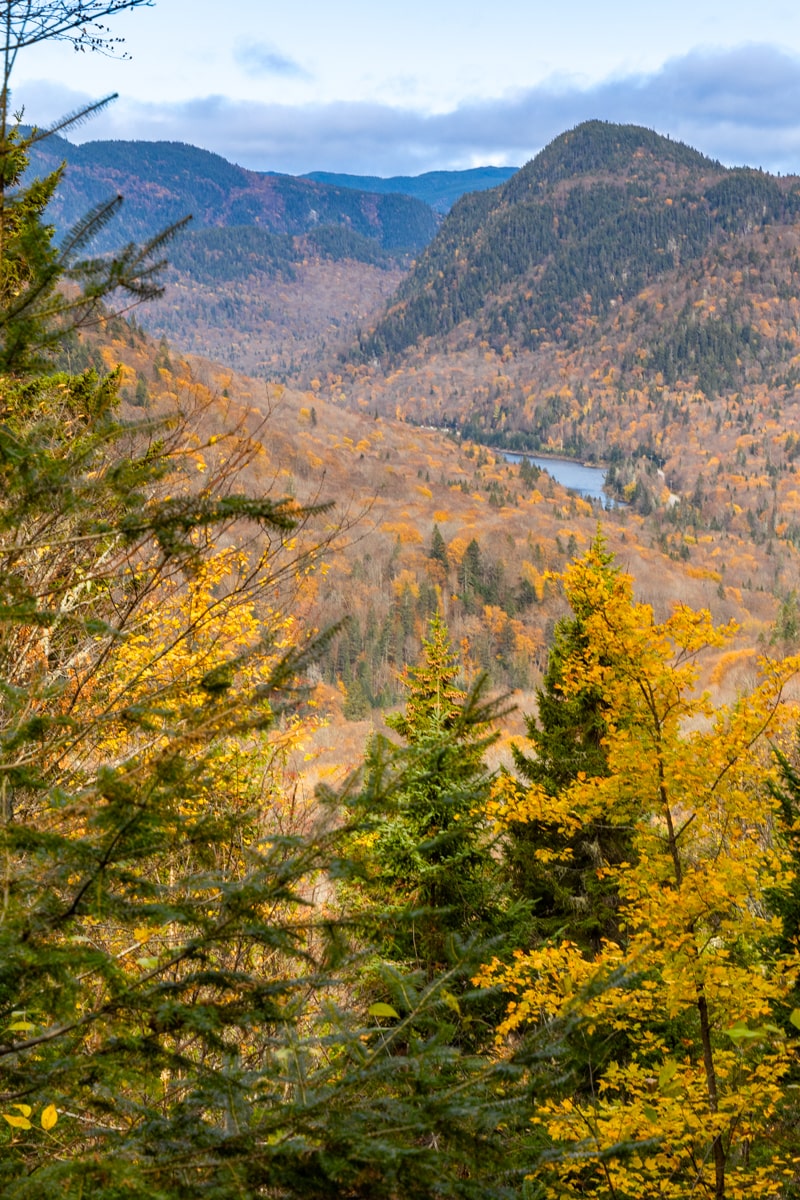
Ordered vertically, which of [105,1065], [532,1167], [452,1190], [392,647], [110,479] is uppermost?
[110,479]

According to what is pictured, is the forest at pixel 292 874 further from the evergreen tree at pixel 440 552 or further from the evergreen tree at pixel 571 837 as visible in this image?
the evergreen tree at pixel 440 552

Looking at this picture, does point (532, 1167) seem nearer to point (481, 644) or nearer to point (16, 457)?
point (16, 457)

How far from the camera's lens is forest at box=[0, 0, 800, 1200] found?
2.85 m

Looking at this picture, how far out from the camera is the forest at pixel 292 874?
285 centimetres

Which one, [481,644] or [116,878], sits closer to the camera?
[116,878]

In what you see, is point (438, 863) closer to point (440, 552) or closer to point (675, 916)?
point (675, 916)

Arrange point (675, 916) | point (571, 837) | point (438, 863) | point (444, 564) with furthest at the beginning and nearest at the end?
1. point (444, 564)
2. point (571, 837)
3. point (438, 863)
4. point (675, 916)

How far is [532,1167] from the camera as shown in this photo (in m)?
3.10

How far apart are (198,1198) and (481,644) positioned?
113 metres

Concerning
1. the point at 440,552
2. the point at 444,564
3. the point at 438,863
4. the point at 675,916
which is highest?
the point at 675,916

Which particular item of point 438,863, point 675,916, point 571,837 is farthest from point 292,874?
point 571,837

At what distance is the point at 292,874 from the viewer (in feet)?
9.91

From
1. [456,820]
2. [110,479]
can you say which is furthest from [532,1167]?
[456,820]

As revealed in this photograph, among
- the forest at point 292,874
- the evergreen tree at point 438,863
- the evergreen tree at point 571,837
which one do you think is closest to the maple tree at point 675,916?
the forest at point 292,874
